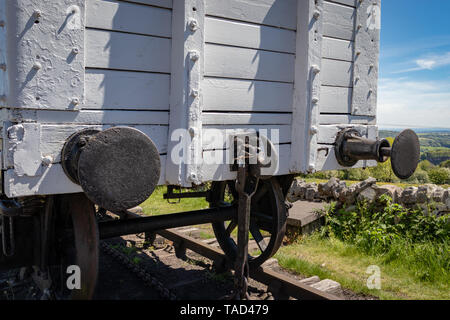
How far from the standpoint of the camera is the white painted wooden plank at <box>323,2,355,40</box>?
124 inches

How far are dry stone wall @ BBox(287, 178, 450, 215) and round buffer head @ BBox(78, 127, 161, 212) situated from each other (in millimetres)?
3967

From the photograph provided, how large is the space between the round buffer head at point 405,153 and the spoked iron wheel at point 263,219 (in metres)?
1.00

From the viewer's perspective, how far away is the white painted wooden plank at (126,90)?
85.7 inches

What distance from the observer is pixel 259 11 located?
2.83 metres

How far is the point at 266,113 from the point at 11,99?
1.72 m

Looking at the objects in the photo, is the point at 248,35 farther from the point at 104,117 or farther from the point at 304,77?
the point at 104,117

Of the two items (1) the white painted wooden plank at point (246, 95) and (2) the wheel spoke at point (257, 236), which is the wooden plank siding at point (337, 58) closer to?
(1) the white painted wooden plank at point (246, 95)

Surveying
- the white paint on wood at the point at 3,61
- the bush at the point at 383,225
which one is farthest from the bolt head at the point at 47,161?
the bush at the point at 383,225

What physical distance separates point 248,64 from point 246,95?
0.22 metres

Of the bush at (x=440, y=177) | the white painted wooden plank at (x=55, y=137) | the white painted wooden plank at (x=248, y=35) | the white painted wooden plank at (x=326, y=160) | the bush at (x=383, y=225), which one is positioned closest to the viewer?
the white painted wooden plank at (x=55, y=137)

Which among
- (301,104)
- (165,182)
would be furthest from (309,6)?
(165,182)

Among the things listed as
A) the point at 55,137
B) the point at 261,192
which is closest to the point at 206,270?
the point at 261,192

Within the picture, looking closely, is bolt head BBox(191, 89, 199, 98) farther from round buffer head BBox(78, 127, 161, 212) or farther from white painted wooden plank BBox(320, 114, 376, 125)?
white painted wooden plank BBox(320, 114, 376, 125)

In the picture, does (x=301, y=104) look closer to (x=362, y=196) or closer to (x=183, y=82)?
(x=183, y=82)
